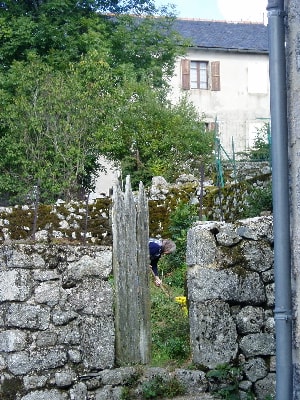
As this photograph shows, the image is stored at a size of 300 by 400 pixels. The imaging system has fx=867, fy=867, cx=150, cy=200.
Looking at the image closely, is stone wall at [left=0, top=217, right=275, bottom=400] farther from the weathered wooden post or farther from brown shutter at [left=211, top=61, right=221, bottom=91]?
brown shutter at [left=211, top=61, right=221, bottom=91]

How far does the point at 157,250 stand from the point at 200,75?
22.4 m

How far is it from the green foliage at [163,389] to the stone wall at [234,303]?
0.24 metres

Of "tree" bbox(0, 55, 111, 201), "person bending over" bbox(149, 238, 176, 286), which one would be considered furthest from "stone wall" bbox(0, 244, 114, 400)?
"tree" bbox(0, 55, 111, 201)

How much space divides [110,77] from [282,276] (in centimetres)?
1679

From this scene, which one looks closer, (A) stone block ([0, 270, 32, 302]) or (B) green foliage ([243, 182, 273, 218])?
(A) stone block ([0, 270, 32, 302])

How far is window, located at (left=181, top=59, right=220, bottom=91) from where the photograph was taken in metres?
31.8

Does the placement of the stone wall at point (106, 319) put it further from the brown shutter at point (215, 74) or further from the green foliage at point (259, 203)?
Result: the brown shutter at point (215, 74)

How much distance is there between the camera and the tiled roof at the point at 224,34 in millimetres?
32250

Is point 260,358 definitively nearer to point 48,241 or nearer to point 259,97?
point 48,241

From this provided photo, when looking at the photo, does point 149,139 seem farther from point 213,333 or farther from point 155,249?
point 213,333

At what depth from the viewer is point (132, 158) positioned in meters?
19.2

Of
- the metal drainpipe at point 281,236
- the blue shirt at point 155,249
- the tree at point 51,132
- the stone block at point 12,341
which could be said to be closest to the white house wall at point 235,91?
the tree at point 51,132

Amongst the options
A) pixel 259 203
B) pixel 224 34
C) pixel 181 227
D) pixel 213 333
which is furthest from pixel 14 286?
pixel 224 34

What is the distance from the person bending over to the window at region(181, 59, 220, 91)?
20868 mm
